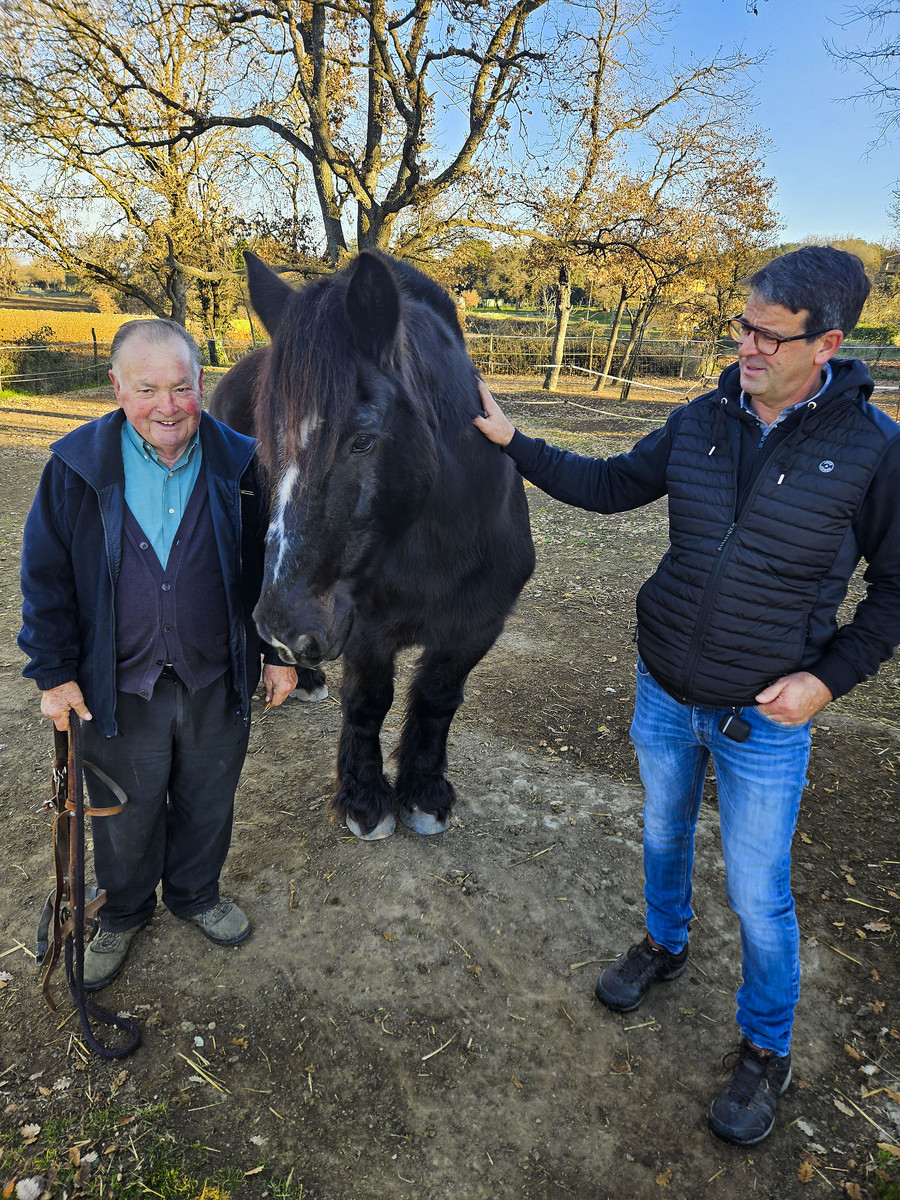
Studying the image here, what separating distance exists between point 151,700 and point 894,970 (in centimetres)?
271

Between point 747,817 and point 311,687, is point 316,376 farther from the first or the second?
point 311,687

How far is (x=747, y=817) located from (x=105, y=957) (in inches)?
82.9

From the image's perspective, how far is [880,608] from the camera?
1647mm

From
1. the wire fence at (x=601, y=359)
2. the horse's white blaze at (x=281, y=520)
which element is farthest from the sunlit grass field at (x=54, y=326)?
the horse's white blaze at (x=281, y=520)

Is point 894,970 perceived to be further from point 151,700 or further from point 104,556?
point 104,556

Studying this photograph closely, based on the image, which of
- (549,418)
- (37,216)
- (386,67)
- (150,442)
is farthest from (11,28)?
(150,442)

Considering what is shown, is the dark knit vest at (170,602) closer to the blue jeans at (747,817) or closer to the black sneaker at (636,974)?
the blue jeans at (747,817)

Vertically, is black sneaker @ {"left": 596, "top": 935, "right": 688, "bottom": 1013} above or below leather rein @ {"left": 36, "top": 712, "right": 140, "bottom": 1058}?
below

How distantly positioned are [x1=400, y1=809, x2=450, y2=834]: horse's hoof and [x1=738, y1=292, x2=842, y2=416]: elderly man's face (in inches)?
83.9

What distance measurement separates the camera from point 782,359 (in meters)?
1.58

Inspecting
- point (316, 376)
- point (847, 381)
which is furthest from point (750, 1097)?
point (316, 376)

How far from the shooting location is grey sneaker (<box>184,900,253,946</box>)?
2.34m

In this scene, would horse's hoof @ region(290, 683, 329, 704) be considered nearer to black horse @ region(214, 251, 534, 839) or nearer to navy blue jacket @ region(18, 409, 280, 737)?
black horse @ region(214, 251, 534, 839)

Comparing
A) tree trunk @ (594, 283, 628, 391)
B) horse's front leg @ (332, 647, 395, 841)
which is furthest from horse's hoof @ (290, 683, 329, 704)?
tree trunk @ (594, 283, 628, 391)
